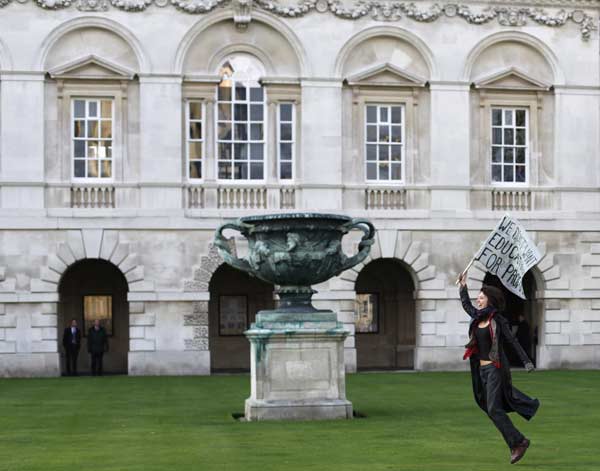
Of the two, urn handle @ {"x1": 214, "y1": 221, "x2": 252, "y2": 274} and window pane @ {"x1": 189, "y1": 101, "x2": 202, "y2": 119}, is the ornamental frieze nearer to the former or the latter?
window pane @ {"x1": 189, "y1": 101, "x2": 202, "y2": 119}

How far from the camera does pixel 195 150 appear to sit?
38.4m

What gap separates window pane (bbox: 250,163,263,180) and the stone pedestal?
1637cm

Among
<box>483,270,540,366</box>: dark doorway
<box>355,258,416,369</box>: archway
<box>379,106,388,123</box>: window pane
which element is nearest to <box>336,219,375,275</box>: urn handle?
<box>379,106,388,123</box>: window pane

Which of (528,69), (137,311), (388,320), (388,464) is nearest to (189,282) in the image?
(137,311)

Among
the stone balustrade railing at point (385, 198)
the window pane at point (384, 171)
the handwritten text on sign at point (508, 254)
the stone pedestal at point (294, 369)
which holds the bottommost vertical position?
the stone pedestal at point (294, 369)

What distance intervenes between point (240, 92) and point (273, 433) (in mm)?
19519

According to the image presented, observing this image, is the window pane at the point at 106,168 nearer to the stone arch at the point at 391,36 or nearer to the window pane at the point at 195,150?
the window pane at the point at 195,150

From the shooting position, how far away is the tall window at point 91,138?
3791 centimetres

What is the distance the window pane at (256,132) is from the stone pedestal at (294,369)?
16666 mm

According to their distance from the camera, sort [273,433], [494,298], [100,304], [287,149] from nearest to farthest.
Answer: [494,298] < [273,433] < [287,149] < [100,304]

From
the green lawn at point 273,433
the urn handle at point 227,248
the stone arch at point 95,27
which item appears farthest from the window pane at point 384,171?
the urn handle at point 227,248

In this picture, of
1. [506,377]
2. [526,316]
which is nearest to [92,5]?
[526,316]

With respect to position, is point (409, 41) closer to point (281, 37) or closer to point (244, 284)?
point (281, 37)

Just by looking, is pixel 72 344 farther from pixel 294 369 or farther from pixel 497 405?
pixel 497 405
